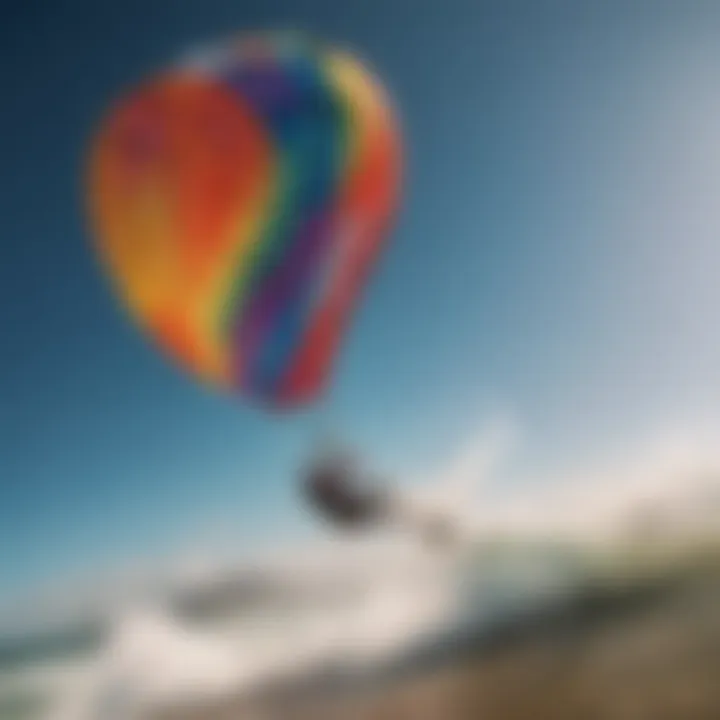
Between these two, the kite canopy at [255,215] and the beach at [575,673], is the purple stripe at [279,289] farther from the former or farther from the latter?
the beach at [575,673]

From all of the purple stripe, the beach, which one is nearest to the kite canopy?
the purple stripe

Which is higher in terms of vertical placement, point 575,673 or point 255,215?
point 255,215

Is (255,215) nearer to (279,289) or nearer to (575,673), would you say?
(279,289)

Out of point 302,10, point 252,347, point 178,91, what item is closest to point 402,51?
point 302,10

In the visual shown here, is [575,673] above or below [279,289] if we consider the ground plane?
below

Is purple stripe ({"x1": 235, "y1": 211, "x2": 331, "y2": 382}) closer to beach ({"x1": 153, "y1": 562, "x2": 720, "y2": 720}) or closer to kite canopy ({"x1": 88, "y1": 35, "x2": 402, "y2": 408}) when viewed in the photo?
kite canopy ({"x1": 88, "y1": 35, "x2": 402, "y2": 408})

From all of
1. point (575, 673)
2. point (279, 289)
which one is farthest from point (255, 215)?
point (575, 673)

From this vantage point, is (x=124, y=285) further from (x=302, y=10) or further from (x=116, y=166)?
(x=302, y=10)

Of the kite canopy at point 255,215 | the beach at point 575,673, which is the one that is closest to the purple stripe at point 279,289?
the kite canopy at point 255,215
